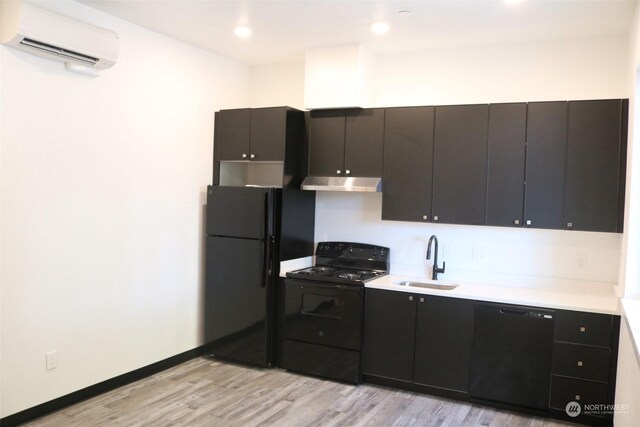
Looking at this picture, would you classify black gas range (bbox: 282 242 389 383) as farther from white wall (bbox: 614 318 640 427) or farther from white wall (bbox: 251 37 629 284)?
white wall (bbox: 614 318 640 427)

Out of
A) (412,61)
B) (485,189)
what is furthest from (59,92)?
(485,189)

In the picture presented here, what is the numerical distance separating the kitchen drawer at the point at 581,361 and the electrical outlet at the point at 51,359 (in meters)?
3.31

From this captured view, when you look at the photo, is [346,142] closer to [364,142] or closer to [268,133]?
[364,142]

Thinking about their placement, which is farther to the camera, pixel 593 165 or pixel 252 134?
pixel 252 134

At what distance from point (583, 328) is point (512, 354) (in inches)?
19.4

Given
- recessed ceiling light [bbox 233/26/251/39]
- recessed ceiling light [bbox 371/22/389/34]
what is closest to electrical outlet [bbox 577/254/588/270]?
recessed ceiling light [bbox 371/22/389/34]

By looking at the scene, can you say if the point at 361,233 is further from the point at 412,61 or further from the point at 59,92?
the point at 59,92

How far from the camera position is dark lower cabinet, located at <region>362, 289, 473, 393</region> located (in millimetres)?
3707

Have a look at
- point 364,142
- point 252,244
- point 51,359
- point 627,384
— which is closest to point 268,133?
point 364,142

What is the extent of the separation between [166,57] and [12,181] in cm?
→ 164

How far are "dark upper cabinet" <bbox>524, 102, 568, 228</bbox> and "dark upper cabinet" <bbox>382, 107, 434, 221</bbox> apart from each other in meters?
0.73

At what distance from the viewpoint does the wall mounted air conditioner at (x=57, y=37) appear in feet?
9.66

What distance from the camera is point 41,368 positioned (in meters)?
3.30

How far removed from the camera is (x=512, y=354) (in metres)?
3.54
